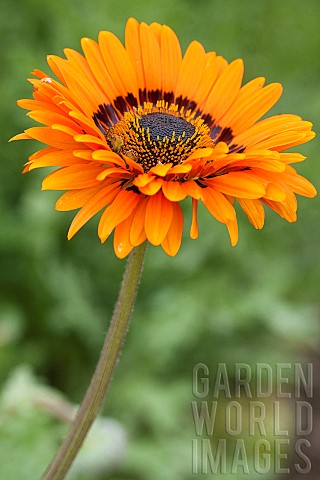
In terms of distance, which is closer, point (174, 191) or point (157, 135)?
point (174, 191)

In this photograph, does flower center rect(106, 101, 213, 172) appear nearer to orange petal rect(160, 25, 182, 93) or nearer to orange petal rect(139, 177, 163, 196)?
orange petal rect(160, 25, 182, 93)

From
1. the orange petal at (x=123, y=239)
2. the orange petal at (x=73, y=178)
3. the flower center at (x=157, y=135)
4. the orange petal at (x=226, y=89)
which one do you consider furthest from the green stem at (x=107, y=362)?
the orange petal at (x=226, y=89)

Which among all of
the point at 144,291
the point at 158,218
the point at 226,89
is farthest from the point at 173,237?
the point at 144,291

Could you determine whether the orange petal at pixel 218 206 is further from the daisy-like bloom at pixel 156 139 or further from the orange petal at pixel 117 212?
the orange petal at pixel 117 212

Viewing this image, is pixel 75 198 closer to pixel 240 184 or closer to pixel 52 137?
pixel 52 137

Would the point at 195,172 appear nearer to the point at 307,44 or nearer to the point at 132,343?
the point at 132,343

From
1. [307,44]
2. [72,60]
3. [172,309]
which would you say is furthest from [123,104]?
[307,44]
